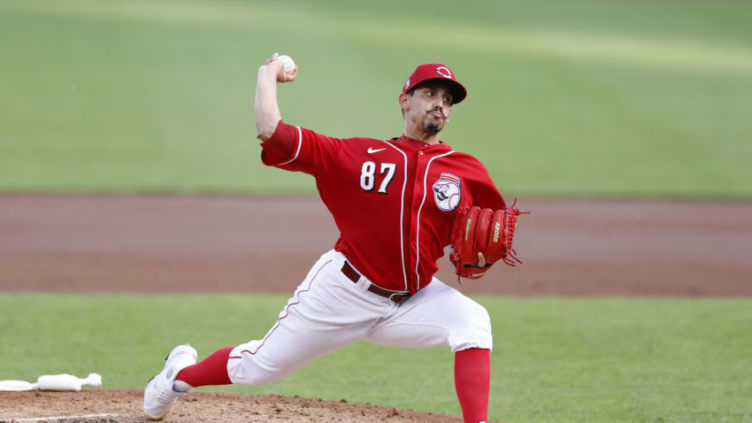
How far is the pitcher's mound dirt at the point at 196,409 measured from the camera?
4.79m

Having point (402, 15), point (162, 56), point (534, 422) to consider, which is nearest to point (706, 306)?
point (534, 422)

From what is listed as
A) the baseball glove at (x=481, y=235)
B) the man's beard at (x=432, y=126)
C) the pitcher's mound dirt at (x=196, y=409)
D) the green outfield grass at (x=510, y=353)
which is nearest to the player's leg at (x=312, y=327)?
the baseball glove at (x=481, y=235)

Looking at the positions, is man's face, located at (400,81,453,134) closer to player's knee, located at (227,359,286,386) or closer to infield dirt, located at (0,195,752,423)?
player's knee, located at (227,359,286,386)

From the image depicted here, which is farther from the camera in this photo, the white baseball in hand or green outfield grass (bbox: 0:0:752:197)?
green outfield grass (bbox: 0:0:752:197)

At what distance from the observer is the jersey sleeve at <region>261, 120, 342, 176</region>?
404 centimetres

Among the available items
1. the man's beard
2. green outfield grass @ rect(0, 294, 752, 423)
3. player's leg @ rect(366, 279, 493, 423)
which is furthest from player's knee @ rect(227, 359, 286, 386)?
the man's beard

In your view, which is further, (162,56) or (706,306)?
(162,56)

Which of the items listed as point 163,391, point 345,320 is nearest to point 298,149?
point 345,320

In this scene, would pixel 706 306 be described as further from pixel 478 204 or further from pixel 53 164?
pixel 53 164

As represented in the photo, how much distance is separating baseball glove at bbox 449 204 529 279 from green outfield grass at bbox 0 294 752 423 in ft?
4.51

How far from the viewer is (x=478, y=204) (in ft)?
14.4

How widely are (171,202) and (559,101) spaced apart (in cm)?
875

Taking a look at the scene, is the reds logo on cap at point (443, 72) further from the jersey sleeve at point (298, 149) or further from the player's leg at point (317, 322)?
the player's leg at point (317, 322)

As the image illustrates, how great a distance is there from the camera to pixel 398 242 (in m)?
4.17
